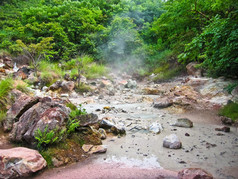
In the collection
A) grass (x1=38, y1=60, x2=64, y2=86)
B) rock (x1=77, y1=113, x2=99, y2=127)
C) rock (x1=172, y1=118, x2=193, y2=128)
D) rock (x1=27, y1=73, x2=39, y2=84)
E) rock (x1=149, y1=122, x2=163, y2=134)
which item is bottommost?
rock (x1=149, y1=122, x2=163, y2=134)

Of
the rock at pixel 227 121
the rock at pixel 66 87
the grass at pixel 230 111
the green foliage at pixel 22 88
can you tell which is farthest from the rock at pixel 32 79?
the rock at pixel 227 121

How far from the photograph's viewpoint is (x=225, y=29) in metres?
3.40

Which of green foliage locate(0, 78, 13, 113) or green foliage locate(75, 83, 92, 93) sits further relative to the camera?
green foliage locate(75, 83, 92, 93)

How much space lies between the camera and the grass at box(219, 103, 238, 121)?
467 centimetres

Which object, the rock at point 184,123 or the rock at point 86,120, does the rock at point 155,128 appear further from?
the rock at point 86,120

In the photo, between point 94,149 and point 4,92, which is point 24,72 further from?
point 94,149

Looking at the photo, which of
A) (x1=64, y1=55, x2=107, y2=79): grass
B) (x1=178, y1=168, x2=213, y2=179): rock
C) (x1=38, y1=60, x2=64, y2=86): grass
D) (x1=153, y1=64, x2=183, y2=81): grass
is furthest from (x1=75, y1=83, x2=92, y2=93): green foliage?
(x1=178, y1=168, x2=213, y2=179): rock

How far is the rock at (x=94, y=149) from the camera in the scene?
311 cm

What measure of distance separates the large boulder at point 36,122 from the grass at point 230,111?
4266mm

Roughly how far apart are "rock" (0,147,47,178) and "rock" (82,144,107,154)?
A: 0.74 meters

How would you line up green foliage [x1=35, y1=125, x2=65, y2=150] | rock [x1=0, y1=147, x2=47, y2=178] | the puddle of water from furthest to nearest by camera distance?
green foliage [x1=35, y1=125, x2=65, y2=150] < the puddle of water < rock [x1=0, y1=147, x2=47, y2=178]

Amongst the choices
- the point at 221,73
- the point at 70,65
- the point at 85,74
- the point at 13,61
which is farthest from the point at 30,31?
the point at 221,73

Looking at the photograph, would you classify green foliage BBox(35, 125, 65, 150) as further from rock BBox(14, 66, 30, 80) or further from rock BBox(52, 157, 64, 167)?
rock BBox(14, 66, 30, 80)

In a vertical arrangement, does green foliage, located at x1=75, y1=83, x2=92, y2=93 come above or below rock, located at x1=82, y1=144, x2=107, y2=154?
above
